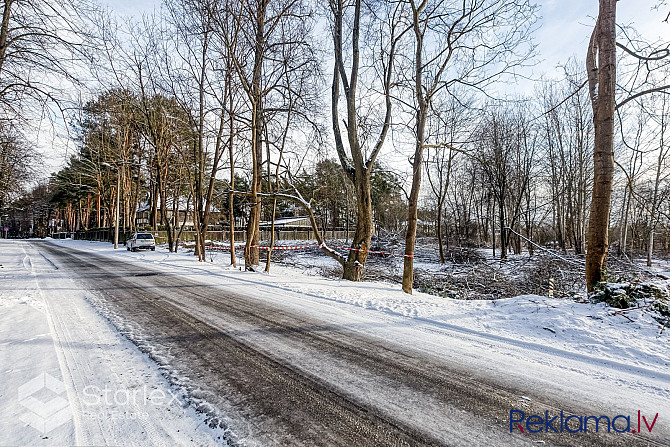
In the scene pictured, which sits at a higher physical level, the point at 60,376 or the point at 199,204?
the point at 199,204

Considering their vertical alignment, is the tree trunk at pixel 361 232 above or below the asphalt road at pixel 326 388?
above

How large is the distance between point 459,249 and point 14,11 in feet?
76.1

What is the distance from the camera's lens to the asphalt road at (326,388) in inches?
83.8

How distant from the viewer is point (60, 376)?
2873mm

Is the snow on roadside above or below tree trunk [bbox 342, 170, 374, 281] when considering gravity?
below

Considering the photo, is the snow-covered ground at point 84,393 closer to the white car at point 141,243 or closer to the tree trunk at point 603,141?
the tree trunk at point 603,141

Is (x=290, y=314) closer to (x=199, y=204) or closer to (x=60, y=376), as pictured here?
(x=60, y=376)

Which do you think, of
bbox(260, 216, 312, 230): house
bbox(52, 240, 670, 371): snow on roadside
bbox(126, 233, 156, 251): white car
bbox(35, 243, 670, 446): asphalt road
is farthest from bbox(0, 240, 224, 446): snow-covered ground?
bbox(260, 216, 312, 230): house

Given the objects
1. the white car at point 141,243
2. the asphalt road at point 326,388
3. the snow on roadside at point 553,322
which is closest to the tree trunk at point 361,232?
the snow on roadside at point 553,322

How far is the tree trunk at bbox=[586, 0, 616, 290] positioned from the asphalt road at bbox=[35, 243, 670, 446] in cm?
437

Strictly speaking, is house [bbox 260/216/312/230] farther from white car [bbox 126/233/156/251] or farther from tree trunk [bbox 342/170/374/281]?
tree trunk [bbox 342/170/374/281]

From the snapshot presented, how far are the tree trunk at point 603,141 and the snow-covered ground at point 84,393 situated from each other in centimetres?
670

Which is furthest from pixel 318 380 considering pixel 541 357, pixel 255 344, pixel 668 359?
pixel 668 359

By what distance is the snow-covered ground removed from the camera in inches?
81.9
